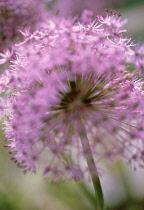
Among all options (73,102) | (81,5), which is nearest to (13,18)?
(73,102)

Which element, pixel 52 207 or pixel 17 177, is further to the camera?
pixel 17 177

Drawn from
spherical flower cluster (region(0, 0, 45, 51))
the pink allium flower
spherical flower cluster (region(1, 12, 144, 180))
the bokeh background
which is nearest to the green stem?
spherical flower cluster (region(1, 12, 144, 180))

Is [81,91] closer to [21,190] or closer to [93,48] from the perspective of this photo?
[93,48]

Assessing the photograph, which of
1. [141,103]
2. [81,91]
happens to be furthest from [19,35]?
[141,103]

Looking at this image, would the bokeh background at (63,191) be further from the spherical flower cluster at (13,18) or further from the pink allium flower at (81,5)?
the pink allium flower at (81,5)

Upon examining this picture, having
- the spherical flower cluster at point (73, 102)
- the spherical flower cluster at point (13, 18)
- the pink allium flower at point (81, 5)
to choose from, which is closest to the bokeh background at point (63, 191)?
the spherical flower cluster at point (13, 18)

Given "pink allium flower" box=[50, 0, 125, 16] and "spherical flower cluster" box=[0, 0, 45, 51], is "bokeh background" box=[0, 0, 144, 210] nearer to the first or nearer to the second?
"spherical flower cluster" box=[0, 0, 45, 51]
